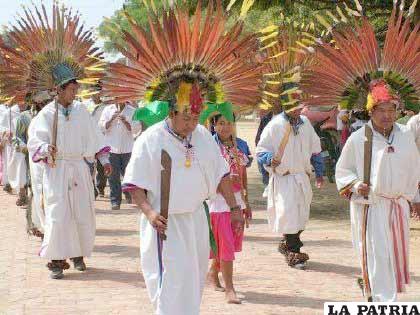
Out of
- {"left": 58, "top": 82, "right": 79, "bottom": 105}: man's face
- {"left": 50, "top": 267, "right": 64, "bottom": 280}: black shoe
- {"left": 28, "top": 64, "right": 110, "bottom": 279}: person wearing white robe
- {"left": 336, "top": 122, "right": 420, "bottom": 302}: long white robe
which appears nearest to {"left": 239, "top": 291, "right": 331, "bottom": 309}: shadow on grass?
{"left": 336, "top": 122, "right": 420, "bottom": 302}: long white robe

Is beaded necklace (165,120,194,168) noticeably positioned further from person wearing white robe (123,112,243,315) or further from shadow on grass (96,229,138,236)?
shadow on grass (96,229,138,236)

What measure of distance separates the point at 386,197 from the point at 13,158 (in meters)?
11.3

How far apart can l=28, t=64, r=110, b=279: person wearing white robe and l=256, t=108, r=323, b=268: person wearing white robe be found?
6.32ft

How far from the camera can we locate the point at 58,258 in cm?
962

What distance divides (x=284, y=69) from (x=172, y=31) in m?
2.94

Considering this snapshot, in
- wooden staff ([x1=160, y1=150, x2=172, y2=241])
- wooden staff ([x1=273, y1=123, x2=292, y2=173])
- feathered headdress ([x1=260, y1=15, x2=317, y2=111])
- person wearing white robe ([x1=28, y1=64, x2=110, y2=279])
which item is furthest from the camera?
wooden staff ([x1=273, y1=123, x2=292, y2=173])

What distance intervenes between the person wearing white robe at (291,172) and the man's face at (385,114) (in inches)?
104

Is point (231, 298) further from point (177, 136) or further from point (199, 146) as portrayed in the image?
point (177, 136)

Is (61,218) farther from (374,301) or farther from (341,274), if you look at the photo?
(374,301)

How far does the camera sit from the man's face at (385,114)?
729cm

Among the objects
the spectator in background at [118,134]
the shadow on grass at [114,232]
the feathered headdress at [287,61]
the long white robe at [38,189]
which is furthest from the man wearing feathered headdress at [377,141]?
the spectator in background at [118,134]

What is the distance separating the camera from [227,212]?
8.51 meters

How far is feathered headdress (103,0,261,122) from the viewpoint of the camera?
657 cm

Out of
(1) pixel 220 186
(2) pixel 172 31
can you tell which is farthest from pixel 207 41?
(1) pixel 220 186
